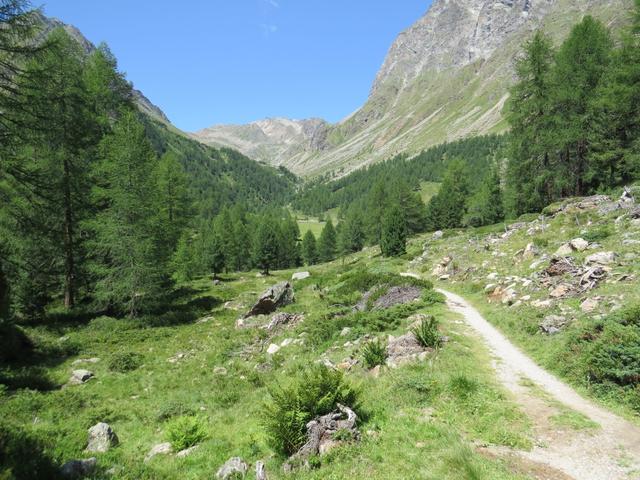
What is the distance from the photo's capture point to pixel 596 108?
97.0 ft

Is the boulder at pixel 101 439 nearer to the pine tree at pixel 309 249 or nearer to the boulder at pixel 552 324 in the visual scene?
the boulder at pixel 552 324

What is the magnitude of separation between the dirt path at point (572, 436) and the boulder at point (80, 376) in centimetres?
1513

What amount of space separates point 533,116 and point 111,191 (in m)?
39.0

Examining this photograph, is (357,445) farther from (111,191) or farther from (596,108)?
(596,108)

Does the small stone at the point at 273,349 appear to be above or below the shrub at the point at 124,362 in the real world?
below

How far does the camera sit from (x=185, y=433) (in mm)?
8906

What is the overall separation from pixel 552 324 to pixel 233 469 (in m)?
11.5

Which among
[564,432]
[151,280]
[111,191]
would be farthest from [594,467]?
[111,191]

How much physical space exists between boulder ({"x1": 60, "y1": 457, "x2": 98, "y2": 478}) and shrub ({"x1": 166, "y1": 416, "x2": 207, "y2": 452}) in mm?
2018

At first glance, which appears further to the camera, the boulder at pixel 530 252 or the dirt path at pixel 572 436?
the boulder at pixel 530 252

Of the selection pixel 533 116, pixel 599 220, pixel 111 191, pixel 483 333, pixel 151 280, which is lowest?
pixel 483 333

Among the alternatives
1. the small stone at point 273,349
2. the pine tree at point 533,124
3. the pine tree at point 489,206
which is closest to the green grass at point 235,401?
the small stone at point 273,349

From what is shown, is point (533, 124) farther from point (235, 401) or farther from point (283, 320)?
point (235, 401)

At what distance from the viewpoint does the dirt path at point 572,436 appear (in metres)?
5.87
